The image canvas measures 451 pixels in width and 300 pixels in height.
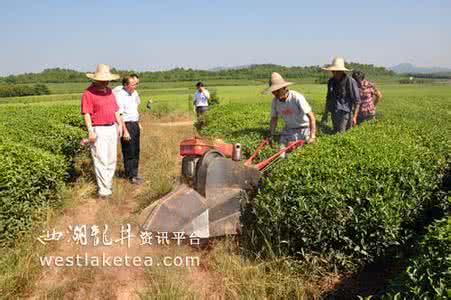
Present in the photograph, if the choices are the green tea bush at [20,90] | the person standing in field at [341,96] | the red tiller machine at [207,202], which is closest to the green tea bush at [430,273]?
the red tiller machine at [207,202]

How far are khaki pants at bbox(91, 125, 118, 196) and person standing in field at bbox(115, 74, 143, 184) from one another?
0.59 m

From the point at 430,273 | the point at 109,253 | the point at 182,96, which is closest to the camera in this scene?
the point at 430,273

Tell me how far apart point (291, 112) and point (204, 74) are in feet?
172

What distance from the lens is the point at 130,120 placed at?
7191mm

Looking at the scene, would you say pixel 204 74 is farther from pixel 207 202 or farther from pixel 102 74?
pixel 207 202

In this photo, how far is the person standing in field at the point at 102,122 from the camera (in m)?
5.91

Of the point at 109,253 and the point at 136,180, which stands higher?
the point at 136,180

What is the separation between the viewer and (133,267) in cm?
441

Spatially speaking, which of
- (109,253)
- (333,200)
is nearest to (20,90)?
(109,253)

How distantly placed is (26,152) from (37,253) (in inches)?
62.2

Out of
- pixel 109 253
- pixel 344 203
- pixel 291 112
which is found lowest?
pixel 109 253

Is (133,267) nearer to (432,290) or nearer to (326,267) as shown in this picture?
(326,267)

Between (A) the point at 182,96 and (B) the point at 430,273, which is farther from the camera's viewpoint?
(A) the point at 182,96

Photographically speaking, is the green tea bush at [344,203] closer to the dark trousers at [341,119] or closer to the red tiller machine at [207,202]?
the red tiller machine at [207,202]
